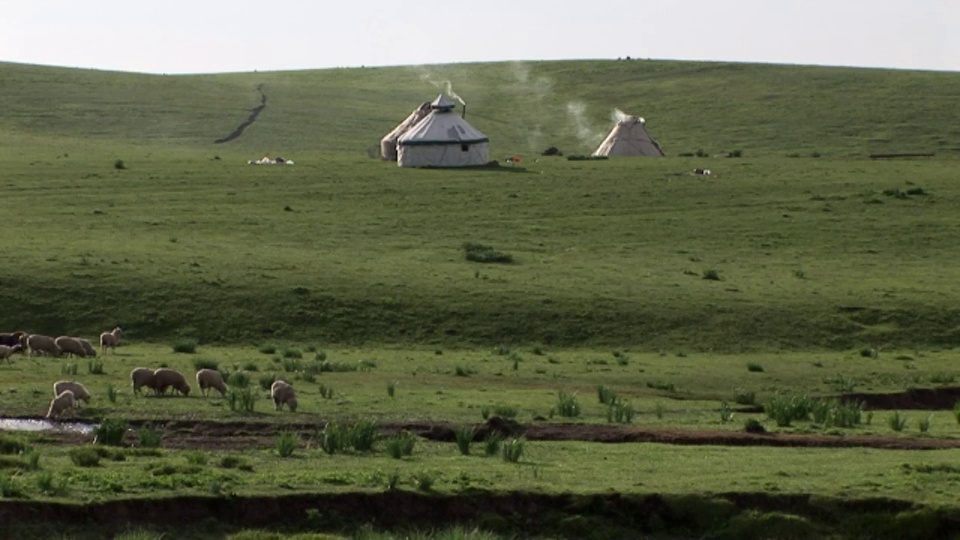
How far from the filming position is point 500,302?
3656 centimetres

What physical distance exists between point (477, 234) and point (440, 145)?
16.5m

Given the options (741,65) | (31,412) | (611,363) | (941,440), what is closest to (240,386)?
(31,412)

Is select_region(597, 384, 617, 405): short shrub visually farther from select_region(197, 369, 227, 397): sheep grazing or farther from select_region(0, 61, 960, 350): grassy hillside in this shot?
select_region(0, 61, 960, 350): grassy hillside

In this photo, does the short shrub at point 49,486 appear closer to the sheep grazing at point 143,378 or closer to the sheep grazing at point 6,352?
the sheep grazing at point 143,378

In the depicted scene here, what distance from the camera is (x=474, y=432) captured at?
21.7 meters

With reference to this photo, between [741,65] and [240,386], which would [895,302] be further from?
[741,65]

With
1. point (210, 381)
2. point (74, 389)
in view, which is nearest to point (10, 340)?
point (210, 381)

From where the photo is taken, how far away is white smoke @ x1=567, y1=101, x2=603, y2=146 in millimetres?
84931

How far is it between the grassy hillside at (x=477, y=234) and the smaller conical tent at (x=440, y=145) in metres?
1.12

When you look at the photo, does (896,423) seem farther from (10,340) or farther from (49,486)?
(10,340)

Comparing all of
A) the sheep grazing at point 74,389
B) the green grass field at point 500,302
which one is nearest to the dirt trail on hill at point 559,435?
the green grass field at point 500,302

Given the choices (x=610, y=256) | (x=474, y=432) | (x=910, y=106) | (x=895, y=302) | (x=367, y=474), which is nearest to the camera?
(x=367, y=474)

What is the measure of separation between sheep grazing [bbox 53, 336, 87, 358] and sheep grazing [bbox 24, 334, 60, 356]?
0.10m

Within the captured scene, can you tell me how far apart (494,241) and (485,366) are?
49.5 feet
